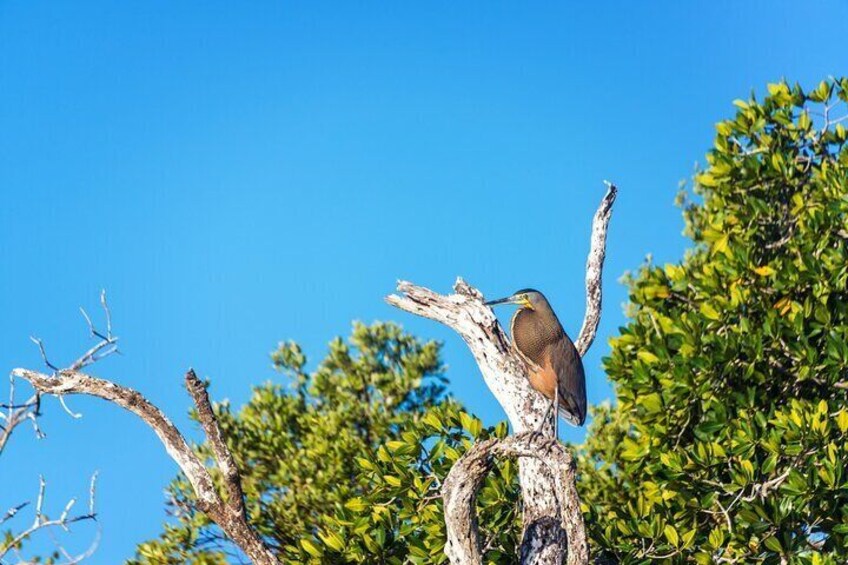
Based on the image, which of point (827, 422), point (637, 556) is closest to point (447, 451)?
point (637, 556)

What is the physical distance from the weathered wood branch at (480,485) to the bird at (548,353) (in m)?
1.08

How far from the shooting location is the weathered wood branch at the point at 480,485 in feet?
26.2

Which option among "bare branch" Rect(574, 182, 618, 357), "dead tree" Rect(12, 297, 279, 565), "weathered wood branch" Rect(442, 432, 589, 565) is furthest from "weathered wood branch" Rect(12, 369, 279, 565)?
"bare branch" Rect(574, 182, 618, 357)

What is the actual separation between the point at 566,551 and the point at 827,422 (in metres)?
2.79

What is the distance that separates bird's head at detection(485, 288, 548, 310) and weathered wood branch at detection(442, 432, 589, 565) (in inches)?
68.7

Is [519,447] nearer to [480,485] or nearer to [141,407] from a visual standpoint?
[480,485]

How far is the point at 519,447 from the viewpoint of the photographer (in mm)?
8141

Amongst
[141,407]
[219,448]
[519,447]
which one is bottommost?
[519,447]

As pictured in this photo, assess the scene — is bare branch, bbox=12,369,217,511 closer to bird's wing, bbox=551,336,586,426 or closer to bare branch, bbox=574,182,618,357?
bird's wing, bbox=551,336,586,426

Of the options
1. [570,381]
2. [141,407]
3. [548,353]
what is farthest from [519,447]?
[141,407]

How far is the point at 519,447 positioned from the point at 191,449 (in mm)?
2556

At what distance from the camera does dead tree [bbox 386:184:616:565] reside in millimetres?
8016

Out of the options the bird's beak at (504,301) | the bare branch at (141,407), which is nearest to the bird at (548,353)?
the bird's beak at (504,301)

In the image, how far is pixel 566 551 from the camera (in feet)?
29.2
